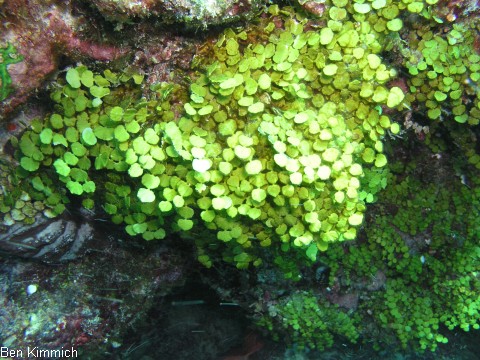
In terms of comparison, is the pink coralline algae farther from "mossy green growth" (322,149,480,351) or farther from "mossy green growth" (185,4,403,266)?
"mossy green growth" (322,149,480,351)

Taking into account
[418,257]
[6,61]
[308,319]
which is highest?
[6,61]

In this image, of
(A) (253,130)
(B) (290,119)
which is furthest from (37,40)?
(B) (290,119)

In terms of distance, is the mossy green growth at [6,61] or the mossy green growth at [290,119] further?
the mossy green growth at [290,119]

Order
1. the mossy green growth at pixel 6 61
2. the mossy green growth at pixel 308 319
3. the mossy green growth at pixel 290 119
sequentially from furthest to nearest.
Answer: the mossy green growth at pixel 308 319, the mossy green growth at pixel 290 119, the mossy green growth at pixel 6 61

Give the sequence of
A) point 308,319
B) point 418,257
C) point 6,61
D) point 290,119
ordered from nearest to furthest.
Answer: point 6,61 < point 290,119 < point 308,319 < point 418,257

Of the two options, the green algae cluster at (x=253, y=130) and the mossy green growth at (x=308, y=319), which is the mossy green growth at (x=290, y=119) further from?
the mossy green growth at (x=308, y=319)

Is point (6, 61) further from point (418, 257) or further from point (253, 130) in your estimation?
point (418, 257)

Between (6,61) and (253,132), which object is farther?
(253,132)

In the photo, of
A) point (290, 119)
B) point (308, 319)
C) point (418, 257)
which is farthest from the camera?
point (418, 257)

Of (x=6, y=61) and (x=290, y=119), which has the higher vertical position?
(x=6, y=61)

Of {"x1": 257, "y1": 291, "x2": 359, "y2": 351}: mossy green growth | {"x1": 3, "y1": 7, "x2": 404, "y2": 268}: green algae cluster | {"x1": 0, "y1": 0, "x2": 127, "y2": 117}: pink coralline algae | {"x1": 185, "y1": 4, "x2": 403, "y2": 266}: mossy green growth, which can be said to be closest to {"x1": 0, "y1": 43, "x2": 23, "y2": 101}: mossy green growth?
{"x1": 0, "y1": 0, "x2": 127, "y2": 117}: pink coralline algae

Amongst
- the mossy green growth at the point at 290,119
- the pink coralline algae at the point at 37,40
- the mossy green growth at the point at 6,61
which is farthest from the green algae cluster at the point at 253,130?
the mossy green growth at the point at 6,61

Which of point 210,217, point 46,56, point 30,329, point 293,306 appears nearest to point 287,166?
point 210,217
